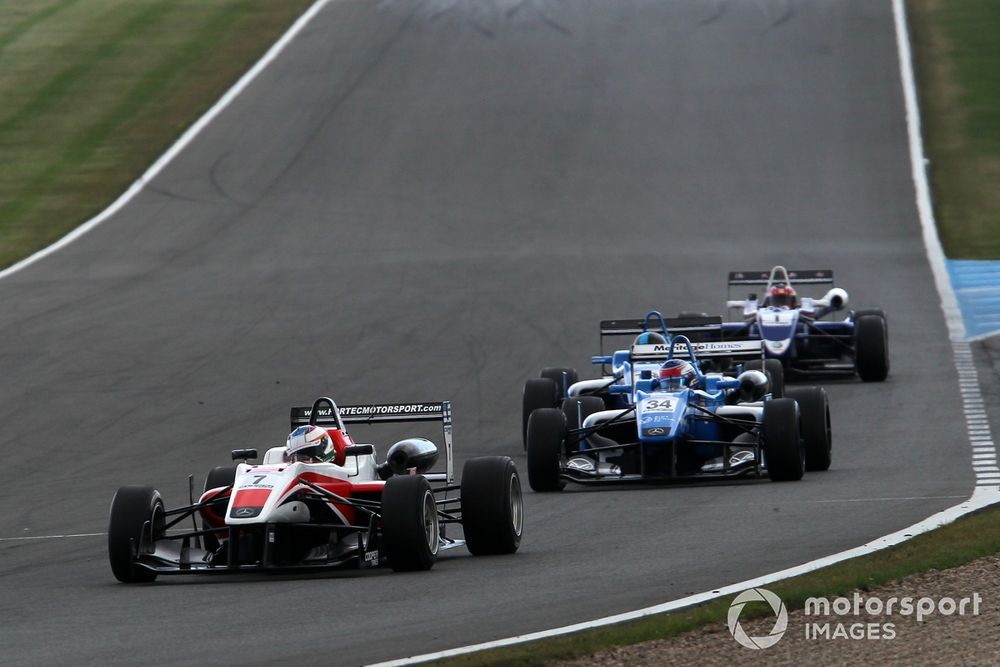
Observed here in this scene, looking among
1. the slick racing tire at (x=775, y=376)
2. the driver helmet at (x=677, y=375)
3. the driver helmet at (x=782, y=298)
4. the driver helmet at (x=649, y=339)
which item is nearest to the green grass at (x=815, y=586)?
the driver helmet at (x=677, y=375)

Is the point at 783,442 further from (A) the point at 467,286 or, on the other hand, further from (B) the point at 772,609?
(A) the point at 467,286

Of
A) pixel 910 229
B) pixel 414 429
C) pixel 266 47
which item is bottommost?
pixel 414 429

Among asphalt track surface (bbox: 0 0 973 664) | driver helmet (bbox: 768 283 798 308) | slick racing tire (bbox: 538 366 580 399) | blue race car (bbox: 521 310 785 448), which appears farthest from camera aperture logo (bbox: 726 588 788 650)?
driver helmet (bbox: 768 283 798 308)

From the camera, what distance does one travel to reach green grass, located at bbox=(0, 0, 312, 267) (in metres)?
38.2

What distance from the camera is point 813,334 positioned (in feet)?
79.7

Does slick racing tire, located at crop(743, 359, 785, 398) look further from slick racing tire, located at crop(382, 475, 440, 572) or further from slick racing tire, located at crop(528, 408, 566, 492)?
slick racing tire, located at crop(382, 475, 440, 572)

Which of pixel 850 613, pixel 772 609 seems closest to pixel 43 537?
pixel 772 609

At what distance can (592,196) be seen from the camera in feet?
123

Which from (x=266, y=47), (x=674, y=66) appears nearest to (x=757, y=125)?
(x=674, y=66)

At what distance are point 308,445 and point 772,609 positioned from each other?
4.50m

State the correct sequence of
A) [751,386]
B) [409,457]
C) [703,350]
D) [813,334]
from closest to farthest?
1. [409,457]
2. [751,386]
3. [703,350]
4. [813,334]

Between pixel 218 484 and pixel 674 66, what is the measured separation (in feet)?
114

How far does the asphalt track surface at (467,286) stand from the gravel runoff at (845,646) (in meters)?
1.02

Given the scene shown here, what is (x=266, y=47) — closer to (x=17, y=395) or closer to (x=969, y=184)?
(x=969, y=184)
